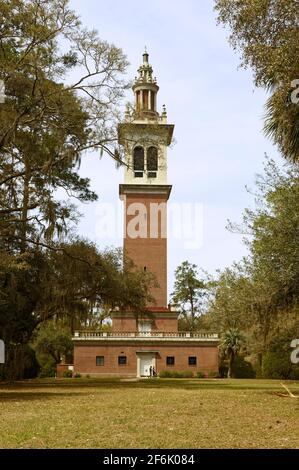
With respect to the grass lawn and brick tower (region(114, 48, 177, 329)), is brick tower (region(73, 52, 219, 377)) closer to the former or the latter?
brick tower (region(114, 48, 177, 329))

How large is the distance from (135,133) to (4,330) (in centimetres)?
993

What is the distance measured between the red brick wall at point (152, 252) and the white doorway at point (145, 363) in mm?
4632

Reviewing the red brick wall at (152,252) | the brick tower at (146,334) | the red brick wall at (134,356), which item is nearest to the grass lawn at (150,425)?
the brick tower at (146,334)

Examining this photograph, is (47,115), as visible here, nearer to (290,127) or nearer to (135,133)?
(135,133)

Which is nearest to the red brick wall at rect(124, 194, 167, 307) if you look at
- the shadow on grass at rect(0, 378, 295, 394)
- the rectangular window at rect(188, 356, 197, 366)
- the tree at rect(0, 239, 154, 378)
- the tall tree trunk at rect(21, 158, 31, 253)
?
the rectangular window at rect(188, 356, 197, 366)

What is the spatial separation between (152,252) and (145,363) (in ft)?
30.8

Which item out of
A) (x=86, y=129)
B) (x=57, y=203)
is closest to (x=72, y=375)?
(x=57, y=203)

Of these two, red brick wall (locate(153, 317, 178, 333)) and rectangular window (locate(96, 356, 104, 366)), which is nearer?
rectangular window (locate(96, 356, 104, 366))

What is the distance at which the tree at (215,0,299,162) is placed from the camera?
42.7 feet

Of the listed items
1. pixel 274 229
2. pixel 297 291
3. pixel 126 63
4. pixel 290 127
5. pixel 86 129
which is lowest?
pixel 297 291

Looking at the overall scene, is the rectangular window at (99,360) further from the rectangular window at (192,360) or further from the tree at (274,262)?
the tree at (274,262)

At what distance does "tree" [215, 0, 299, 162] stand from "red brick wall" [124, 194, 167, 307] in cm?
3906

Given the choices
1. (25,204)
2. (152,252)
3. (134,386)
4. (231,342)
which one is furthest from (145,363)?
(25,204)

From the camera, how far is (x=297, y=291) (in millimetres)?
17797
